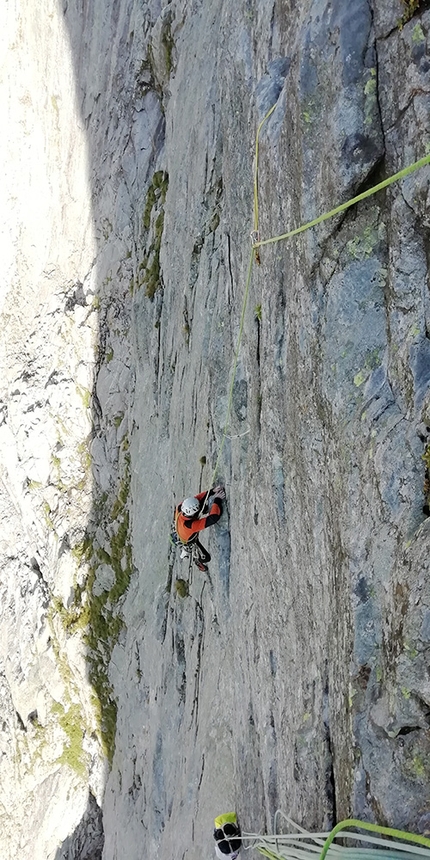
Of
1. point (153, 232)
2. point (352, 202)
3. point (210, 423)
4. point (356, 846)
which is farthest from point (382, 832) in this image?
point (153, 232)

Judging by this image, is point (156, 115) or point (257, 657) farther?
point (156, 115)

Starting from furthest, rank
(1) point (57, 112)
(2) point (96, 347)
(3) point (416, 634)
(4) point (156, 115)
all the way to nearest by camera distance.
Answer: (1) point (57, 112)
(2) point (96, 347)
(4) point (156, 115)
(3) point (416, 634)

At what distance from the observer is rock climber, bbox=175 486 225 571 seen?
9578 millimetres

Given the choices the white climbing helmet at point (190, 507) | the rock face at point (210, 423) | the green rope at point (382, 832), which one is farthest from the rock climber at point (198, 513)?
the green rope at point (382, 832)

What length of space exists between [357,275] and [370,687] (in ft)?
9.91

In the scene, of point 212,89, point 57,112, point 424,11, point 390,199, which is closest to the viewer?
point 424,11

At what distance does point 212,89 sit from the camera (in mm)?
10500

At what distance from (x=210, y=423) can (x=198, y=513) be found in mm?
1269

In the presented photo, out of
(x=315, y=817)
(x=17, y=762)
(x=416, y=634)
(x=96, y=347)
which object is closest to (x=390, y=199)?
(x=416, y=634)

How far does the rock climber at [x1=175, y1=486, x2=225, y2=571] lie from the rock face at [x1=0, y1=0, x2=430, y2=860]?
293 millimetres

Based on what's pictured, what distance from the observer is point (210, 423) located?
977 centimetres

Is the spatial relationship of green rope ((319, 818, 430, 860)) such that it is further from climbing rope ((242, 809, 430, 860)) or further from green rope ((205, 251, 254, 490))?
green rope ((205, 251, 254, 490))

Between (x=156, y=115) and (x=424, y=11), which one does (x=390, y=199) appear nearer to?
(x=424, y=11)

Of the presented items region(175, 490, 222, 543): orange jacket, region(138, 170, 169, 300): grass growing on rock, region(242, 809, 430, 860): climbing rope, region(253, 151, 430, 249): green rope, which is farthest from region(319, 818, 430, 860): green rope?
region(138, 170, 169, 300): grass growing on rock
